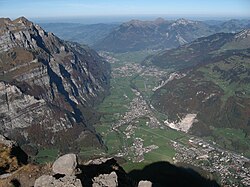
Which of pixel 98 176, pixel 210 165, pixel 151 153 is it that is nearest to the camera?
pixel 98 176

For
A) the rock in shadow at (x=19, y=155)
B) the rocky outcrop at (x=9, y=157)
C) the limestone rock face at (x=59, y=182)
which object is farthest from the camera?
the rock in shadow at (x=19, y=155)

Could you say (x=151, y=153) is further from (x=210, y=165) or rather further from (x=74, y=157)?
(x=74, y=157)

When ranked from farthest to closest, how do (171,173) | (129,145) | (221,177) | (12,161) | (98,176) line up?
(129,145) → (221,177) → (171,173) → (12,161) → (98,176)

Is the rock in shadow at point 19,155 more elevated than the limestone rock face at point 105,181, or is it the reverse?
the limestone rock face at point 105,181

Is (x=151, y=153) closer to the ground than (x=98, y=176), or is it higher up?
closer to the ground

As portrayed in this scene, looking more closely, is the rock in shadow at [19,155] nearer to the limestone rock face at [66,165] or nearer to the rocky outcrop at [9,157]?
the rocky outcrop at [9,157]

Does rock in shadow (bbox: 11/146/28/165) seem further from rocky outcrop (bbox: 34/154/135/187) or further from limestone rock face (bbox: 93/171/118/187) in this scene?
limestone rock face (bbox: 93/171/118/187)

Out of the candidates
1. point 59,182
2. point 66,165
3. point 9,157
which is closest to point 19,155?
point 9,157

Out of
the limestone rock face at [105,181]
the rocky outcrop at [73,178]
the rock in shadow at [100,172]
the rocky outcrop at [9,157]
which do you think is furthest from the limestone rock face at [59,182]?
the rocky outcrop at [9,157]

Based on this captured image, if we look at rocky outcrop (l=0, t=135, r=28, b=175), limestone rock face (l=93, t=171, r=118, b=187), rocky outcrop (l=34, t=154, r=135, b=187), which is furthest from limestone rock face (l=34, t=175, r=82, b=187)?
rocky outcrop (l=0, t=135, r=28, b=175)

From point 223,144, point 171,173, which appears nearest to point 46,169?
point 171,173
